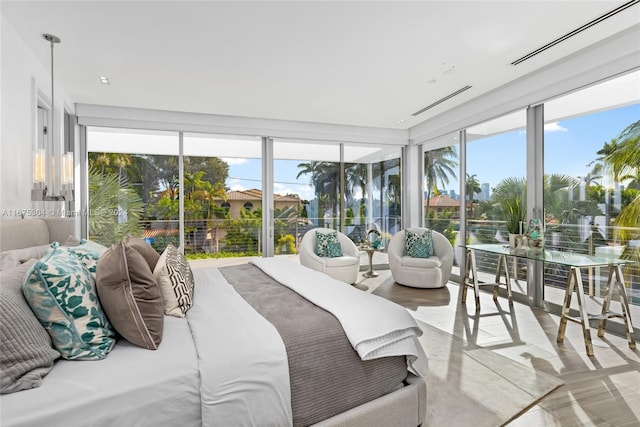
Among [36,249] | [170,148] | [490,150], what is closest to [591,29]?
[490,150]

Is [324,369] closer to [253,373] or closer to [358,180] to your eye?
[253,373]

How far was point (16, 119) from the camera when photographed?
2814 millimetres

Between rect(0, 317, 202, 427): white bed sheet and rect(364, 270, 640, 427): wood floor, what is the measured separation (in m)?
1.77

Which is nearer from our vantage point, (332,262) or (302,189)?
(332,262)

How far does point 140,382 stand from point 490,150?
5067 millimetres

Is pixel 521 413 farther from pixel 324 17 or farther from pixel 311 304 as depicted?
pixel 324 17

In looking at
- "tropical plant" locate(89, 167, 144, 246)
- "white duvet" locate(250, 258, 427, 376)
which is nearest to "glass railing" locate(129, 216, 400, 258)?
"tropical plant" locate(89, 167, 144, 246)

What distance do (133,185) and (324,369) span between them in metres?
4.82

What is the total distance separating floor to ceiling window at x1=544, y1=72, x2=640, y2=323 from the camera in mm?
3270

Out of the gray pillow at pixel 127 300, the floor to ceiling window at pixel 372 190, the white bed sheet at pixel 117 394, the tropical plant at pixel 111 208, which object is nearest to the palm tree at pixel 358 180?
the floor to ceiling window at pixel 372 190

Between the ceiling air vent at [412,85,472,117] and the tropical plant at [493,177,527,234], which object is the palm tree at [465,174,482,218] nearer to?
the tropical plant at [493,177,527,234]

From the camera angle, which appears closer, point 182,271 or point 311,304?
point 311,304

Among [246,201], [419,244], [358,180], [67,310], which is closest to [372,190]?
[358,180]

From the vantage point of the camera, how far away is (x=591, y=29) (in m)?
2.99
